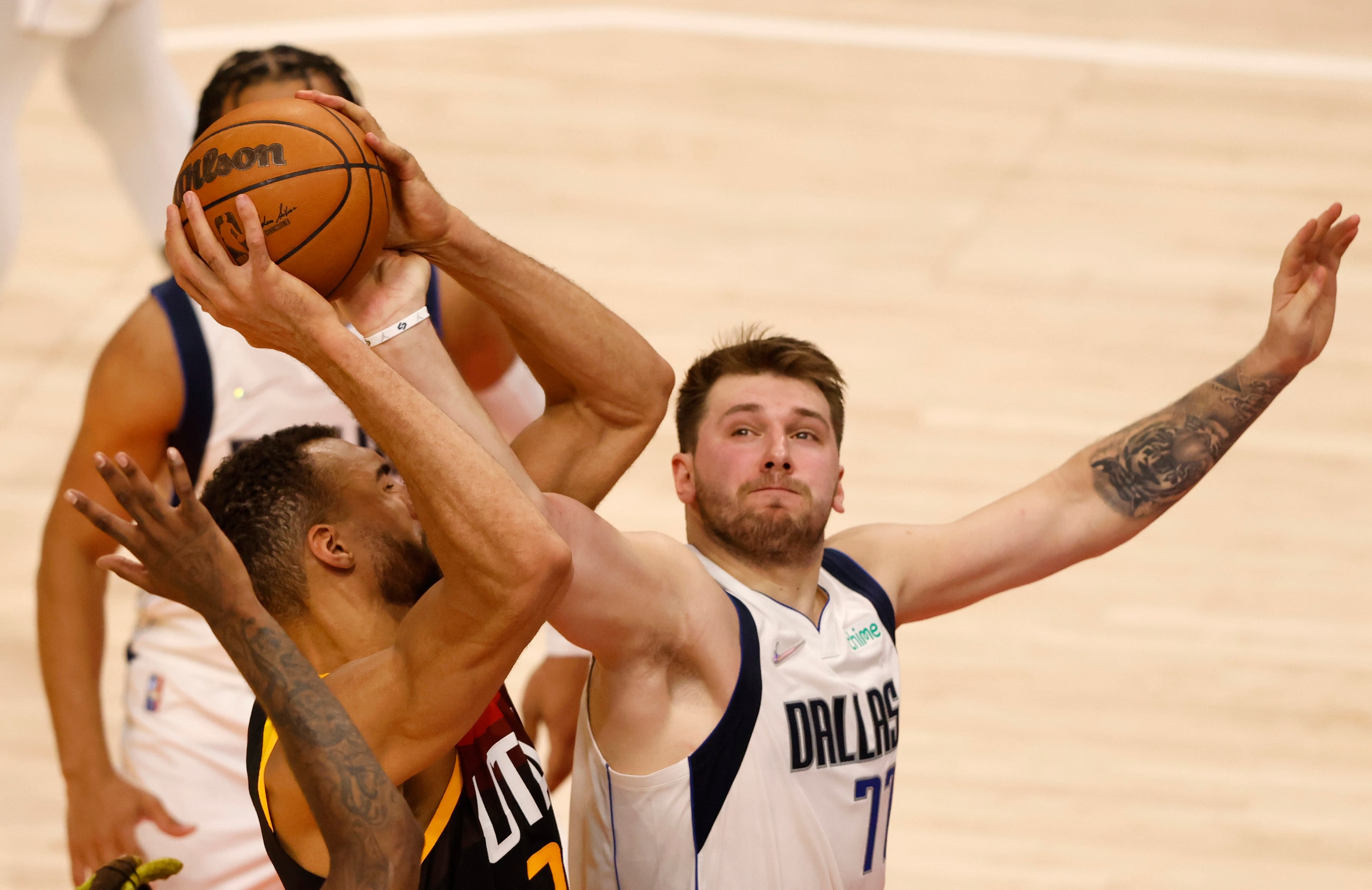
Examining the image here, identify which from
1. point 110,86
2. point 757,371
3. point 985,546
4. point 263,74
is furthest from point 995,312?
point 263,74

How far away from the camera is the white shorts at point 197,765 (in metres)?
3.35

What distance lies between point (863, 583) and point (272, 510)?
1156mm

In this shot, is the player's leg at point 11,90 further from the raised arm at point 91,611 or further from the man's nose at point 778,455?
the man's nose at point 778,455

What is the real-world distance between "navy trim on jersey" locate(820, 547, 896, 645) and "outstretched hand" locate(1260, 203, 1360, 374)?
0.98 m

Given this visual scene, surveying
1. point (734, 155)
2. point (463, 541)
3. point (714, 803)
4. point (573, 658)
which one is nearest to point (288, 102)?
point (463, 541)

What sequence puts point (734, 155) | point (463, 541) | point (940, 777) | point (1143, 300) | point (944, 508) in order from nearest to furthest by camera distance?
point (463, 541)
point (940, 777)
point (944, 508)
point (1143, 300)
point (734, 155)

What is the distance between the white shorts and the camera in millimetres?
3352

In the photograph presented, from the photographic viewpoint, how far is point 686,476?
3.12 m

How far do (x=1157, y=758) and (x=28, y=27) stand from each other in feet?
13.6

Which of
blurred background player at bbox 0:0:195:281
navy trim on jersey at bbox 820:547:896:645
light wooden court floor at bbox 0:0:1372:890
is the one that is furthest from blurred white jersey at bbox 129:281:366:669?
blurred background player at bbox 0:0:195:281

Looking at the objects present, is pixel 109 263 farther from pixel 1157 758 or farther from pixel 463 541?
pixel 463 541

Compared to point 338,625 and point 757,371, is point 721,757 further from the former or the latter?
point 757,371

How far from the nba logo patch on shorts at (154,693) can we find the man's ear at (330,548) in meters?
1.10

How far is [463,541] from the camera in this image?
A: 227 cm
